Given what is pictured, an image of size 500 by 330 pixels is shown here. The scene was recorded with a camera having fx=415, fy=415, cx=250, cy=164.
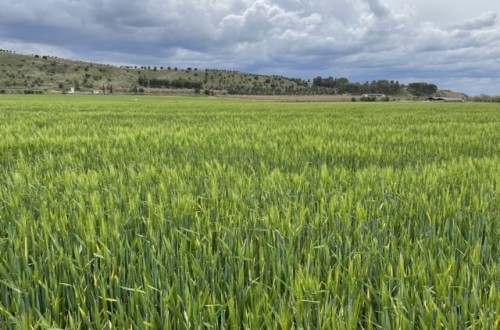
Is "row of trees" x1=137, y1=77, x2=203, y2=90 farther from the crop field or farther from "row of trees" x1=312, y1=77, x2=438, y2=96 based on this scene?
the crop field

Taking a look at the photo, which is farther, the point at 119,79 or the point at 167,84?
the point at 119,79

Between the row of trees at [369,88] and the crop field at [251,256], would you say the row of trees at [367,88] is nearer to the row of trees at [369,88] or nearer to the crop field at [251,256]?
the row of trees at [369,88]

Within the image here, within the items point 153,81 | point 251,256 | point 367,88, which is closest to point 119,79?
point 153,81

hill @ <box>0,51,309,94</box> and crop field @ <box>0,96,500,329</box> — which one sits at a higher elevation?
hill @ <box>0,51,309,94</box>

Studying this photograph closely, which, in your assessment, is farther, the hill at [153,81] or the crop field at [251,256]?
the hill at [153,81]

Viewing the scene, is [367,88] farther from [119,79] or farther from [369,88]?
[119,79]

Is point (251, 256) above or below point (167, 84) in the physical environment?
below

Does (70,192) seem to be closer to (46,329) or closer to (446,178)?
(46,329)

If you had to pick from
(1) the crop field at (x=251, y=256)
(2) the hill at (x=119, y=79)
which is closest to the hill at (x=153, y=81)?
(2) the hill at (x=119, y=79)

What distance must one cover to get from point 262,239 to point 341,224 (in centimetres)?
56

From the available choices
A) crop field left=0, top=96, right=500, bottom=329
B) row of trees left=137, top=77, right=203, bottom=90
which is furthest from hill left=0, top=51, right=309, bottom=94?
crop field left=0, top=96, right=500, bottom=329

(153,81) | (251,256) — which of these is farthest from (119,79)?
(251,256)

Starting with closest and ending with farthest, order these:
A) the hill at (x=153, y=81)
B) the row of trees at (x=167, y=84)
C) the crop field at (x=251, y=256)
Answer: the crop field at (x=251, y=256) → the hill at (x=153, y=81) → the row of trees at (x=167, y=84)

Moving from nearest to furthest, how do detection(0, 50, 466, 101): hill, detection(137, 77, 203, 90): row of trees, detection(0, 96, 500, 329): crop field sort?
1. detection(0, 96, 500, 329): crop field
2. detection(0, 50, 466, 101): hill
3. detection(137, 77, 203, 90): row of trees
